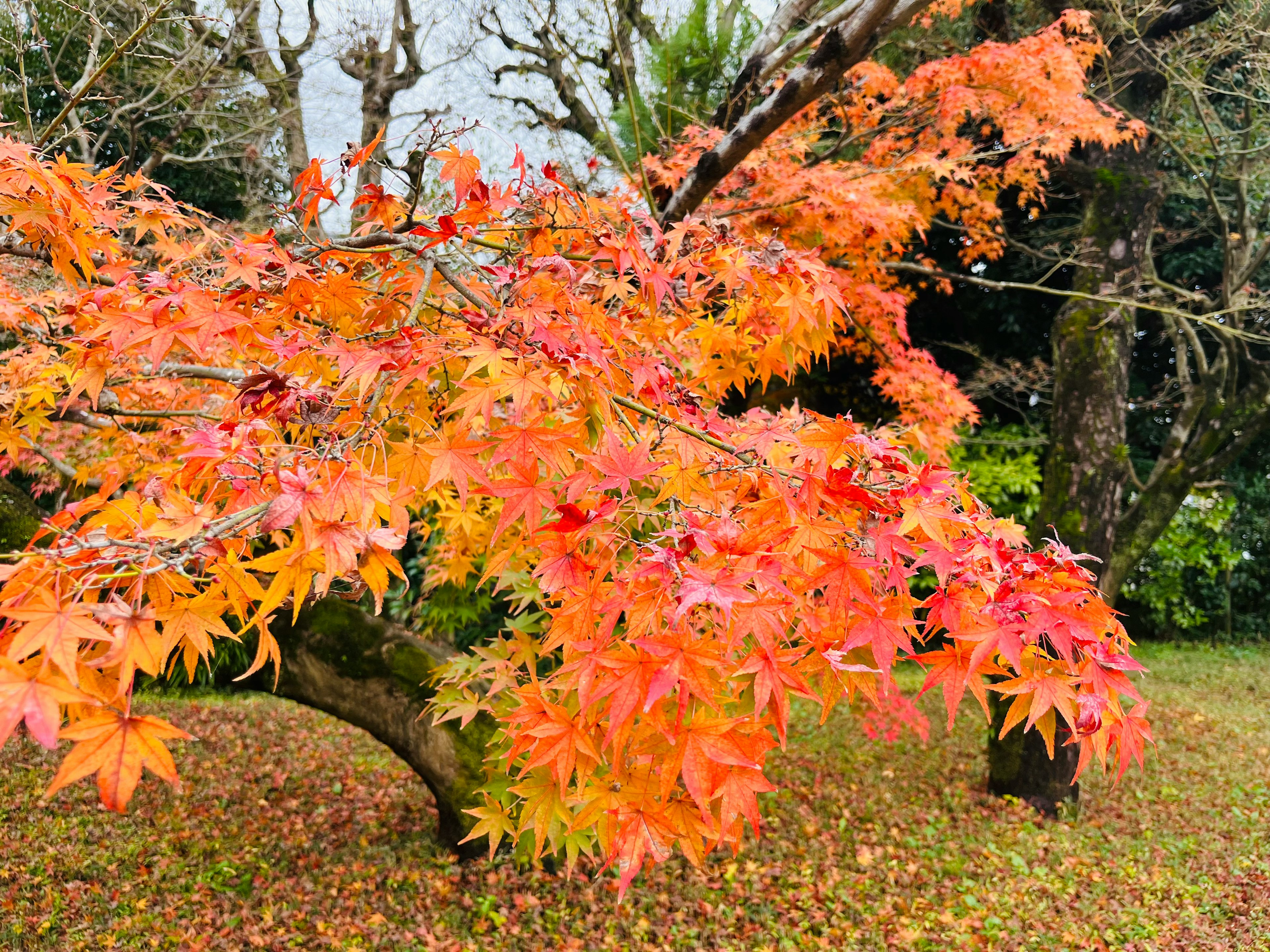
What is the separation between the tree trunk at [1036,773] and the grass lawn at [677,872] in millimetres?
120

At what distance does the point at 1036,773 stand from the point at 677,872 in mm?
2355

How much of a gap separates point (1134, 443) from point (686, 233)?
887 cm

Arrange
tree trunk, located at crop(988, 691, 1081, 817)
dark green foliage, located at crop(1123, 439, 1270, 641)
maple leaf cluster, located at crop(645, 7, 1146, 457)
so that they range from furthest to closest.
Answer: dark green foliage, located at crop(1123, 439, 1270, 641) → tree trunk, located at crop(988, 691, 1081, 817) → maple leaf cluster, located at crop(645, 7, 1146, 457)

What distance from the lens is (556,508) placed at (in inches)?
51.1

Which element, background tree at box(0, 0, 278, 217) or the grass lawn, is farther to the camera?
background tree at box(0, 0, 278, 217)

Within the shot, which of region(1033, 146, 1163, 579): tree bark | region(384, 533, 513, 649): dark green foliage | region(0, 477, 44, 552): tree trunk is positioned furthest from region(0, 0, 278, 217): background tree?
region(1033, 146, 1163, 579): tree bark

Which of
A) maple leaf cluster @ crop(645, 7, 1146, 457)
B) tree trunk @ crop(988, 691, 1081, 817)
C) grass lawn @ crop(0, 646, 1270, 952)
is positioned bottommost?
grass lawn @ crop(0, 646, 1270, 952)

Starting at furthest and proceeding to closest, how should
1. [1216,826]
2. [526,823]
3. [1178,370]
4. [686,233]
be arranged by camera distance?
[1178,370] < [1216,826] < [686,233] < [526,823]

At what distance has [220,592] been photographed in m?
1.19

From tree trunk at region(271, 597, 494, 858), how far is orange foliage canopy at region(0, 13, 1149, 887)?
121 centimetres

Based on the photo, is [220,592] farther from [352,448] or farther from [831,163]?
[831,163]

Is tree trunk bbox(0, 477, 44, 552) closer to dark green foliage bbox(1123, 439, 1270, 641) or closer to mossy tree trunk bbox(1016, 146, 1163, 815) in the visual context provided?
mossy tree trunk bbox(1016, 146, 1163, 815)

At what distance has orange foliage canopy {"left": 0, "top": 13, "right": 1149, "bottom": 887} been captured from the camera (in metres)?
1.06

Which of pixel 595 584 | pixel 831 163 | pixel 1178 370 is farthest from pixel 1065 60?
pixel 595 584
